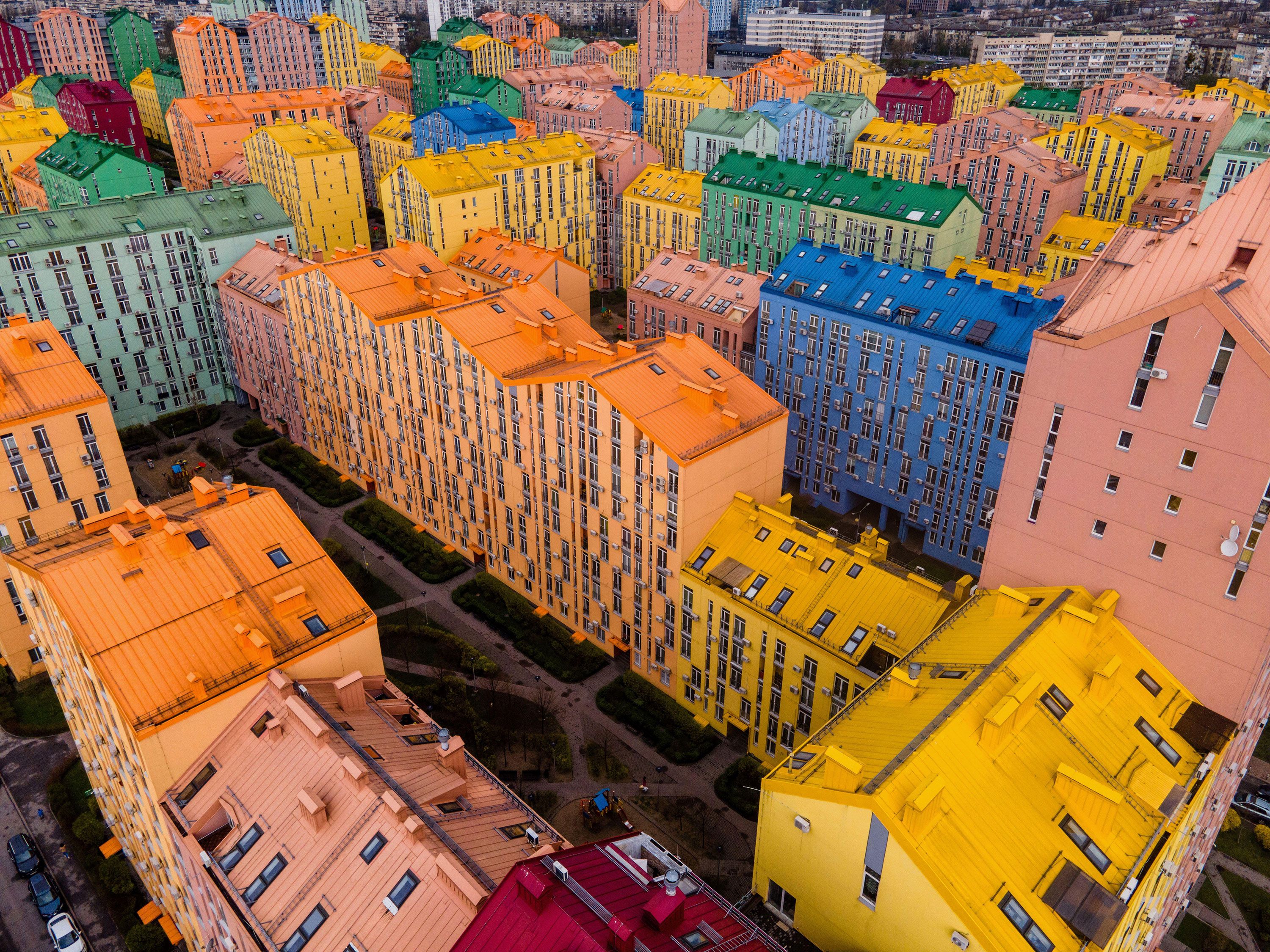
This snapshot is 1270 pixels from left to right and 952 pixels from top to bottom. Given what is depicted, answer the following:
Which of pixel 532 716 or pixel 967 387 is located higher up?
pixel 967 387

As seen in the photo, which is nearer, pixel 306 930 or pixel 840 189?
pixel 306 930

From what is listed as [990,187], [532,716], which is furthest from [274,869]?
[990,187]

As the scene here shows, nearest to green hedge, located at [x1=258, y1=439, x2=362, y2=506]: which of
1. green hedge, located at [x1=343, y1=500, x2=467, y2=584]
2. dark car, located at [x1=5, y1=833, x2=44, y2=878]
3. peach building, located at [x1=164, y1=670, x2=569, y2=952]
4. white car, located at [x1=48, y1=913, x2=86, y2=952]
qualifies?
green hedge, located at [x1=343, y1=500, x2=467, y2=584]

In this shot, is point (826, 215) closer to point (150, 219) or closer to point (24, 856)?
point (150, 219)

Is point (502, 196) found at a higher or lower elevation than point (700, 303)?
higher

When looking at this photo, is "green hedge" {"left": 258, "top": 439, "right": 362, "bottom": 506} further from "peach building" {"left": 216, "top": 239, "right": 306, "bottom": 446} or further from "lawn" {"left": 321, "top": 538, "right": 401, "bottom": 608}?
"lawn" {"left": 321, "top": 538, "right": 401, "bottom": 608}

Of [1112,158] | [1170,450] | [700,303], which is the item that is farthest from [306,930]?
[1112,158]

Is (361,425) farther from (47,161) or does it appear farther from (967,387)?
(47,161)
